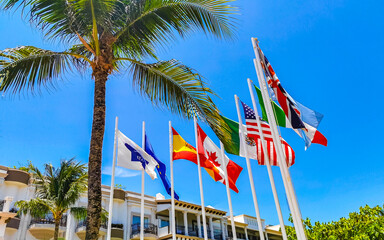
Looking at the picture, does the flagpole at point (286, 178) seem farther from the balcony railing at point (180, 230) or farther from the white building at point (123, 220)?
the balcony railing at point (180, 230)

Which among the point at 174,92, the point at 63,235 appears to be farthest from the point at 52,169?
the point at 174,92

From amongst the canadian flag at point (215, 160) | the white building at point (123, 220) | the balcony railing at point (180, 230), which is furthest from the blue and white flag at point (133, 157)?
the balcony railing at point (180, 230)

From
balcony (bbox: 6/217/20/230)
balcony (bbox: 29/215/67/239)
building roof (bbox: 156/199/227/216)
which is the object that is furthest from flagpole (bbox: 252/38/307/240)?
building roof (bbox: 156/199/227/216)

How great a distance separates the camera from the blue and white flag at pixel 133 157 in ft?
40.9

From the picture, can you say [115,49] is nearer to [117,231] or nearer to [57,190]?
[57,190]

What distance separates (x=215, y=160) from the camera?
1263cm

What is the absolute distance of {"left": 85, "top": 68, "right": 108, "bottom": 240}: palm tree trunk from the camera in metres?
6.22

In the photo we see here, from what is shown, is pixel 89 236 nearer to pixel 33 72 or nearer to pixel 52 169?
pixel 33 72

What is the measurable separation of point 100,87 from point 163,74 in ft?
6.23

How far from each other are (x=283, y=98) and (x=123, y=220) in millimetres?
26080

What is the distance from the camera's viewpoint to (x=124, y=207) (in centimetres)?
3150

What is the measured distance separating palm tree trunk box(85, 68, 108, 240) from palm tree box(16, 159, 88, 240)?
13.4 m

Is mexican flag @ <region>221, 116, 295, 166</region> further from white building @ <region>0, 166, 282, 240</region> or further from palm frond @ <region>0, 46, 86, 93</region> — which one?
white building @ <region>0, 166, 282, 240</region>

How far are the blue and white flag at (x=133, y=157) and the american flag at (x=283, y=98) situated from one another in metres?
5.81
